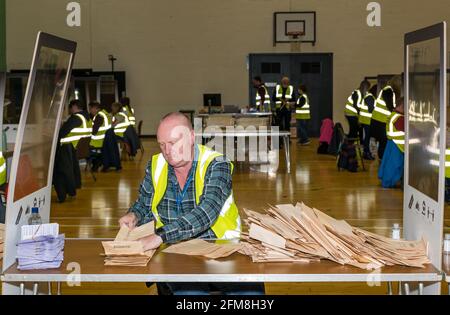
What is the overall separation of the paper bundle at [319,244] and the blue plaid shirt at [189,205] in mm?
266

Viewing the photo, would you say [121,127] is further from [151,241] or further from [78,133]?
[151,241]

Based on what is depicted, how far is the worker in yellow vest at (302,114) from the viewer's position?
1847 cm

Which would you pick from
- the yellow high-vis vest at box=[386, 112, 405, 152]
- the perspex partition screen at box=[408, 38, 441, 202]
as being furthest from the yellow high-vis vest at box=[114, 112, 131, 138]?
the perspex partition screen at box=[408, 38, 441, 202]

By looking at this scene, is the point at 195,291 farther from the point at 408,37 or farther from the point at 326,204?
the point at 326,204

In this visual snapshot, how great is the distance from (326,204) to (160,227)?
6.25m

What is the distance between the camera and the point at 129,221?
11.5 ft

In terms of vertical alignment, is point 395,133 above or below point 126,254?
above

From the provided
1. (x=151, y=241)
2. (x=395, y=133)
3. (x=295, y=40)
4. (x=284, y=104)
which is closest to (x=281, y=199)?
(x=395, y=133)

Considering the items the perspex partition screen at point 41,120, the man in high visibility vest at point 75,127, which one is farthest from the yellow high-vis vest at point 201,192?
the man in high visibility vest at point 75,127

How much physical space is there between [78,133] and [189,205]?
7.60 m

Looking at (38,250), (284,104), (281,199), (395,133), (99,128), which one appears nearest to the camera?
(38,250)

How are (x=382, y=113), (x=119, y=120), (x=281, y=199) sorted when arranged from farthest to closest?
1. (x=119, y=120)
2. (x=382, y=113)
3. (x=281, y=199)

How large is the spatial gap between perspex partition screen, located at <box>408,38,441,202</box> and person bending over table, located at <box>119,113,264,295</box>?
2.75 ft

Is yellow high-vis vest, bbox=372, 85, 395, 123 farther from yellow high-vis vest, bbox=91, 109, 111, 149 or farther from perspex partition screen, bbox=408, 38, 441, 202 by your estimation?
perspex partition screen, bbox=408, 38, 441, 202
